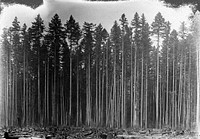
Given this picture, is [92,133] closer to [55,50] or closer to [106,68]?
[106,68]

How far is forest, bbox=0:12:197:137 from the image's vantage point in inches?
101

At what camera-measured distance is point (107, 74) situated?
2590mm

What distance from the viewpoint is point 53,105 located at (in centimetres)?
256

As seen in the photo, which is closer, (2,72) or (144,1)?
(144,1)

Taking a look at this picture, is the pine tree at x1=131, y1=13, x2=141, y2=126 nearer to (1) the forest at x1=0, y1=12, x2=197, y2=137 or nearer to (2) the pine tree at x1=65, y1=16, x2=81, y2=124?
(1) the forest at x1=0, y1=12, x2=197, y2=137

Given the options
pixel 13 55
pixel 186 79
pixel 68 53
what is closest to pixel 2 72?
pixel 13 55

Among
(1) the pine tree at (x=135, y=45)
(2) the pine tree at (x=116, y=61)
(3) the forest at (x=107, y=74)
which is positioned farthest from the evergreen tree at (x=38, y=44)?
(1) the pine tree at (x=135, y=45)

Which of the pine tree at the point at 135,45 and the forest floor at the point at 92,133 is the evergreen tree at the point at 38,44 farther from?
the pine tree at the point at 135,45

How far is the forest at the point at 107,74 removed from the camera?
8.42 feet

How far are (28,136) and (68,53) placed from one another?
2.20 feet

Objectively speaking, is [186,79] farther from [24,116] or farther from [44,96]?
[24,116]

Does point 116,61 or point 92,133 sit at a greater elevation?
point 116,61

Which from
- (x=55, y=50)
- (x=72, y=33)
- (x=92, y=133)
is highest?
(x=72, y=33)

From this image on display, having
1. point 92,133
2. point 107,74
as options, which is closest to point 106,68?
point 107,74
